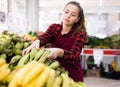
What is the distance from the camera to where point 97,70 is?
702 centimetres

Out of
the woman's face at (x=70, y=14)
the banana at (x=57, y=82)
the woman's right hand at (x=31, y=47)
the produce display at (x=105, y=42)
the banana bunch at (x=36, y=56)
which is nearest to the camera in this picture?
the banana at (x=57, y=82)

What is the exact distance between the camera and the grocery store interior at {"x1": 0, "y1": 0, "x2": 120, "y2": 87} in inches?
254

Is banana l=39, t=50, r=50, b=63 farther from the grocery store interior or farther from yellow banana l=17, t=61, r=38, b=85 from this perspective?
the grocery store interior

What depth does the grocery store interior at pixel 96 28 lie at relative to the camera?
6.46m

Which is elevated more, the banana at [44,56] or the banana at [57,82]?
the banana at [44,56]

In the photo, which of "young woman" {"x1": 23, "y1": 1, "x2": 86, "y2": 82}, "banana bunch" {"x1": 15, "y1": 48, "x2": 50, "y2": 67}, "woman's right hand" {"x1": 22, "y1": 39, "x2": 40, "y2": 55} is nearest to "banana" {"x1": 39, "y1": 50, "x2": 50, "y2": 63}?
"banana bunch" {"x1": 15, "y1": 48, "x2": 50, "y2": 67}

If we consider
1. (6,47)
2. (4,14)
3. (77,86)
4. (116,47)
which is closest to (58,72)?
(77,86)

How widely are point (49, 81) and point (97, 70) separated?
6166 mm

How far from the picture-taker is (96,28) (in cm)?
756

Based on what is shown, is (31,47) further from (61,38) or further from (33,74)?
(33,74)

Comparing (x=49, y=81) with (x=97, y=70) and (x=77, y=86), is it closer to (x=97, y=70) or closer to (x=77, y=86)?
(x=77, y=86)

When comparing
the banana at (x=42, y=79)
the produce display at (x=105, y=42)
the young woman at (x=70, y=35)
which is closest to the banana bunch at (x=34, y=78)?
the banana at (x=42, y=79)

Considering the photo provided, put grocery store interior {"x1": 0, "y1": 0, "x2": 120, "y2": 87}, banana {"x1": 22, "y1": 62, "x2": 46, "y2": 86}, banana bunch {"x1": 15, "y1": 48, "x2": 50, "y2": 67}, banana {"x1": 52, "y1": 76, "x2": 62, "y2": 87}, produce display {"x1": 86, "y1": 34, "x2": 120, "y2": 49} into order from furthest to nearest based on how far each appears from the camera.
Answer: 1. produce display {"x1": 86, "y1": 34, "x2": 120, "y2": 49}
2. grocery store interior {"x1": 0, "y1": 0, "x2": 120, "y2": 87}
3. banana bunch {"x1": 15, "y1": 48, "x2": 50, "y2": 67}
4. banana {"x1": 52, "y1": 76, "x2": 62, "y2": 87}
5. banana {"x1": 22, "y1": 62, "x2": 46, "y2": 86}

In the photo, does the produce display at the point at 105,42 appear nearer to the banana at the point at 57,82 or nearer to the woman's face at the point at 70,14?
the woman's face at the point at 70,14
